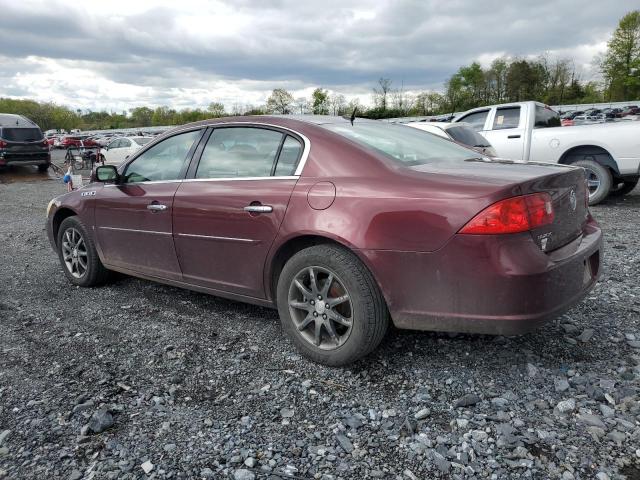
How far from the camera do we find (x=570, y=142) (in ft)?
28.0

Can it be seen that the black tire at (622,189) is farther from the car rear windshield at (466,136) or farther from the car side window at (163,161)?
the car side window at (163,161)

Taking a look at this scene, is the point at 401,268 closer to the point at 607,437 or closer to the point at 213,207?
the point at 607,437

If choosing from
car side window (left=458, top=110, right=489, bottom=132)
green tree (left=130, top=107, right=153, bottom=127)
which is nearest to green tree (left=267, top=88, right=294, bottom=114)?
green tree (left=130, top=107, right=153, bottom=127)

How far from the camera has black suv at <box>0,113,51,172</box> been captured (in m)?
18.6

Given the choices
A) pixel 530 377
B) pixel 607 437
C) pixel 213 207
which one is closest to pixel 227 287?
pixel 213 207

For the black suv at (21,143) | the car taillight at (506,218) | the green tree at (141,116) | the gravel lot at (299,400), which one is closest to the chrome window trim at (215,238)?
the gravel lot at (299,400)

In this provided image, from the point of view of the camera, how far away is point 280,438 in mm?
2428

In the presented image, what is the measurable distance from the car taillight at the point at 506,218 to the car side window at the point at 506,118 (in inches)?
293

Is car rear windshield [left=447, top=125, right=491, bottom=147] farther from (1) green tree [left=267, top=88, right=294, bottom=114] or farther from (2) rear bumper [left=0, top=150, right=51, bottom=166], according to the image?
(1) green tree [left=267, top=88, right=294, bottom=114]

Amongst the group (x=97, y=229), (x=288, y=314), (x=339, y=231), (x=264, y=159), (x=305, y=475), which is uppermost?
(x=264, y=159)

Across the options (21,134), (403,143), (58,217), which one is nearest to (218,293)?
(403,143)

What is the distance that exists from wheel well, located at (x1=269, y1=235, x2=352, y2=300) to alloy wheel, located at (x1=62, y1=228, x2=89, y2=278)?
236 cm

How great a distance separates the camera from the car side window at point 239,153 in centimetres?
339

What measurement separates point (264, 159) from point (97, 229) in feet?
6.69
